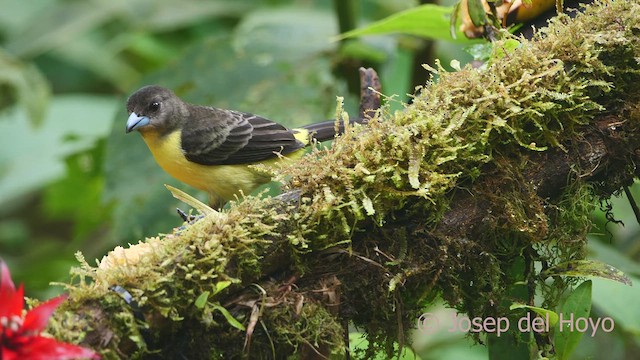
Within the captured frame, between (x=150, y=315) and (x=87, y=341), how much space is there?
6.3 inches

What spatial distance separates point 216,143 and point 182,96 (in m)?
0.61

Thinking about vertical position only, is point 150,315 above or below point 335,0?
below

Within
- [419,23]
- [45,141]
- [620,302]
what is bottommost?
[620,302]

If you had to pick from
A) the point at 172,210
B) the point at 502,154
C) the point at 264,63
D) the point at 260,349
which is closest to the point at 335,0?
the point at 264,63

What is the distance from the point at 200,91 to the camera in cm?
394

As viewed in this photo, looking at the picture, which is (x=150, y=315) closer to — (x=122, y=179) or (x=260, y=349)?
(x=260, y=349)

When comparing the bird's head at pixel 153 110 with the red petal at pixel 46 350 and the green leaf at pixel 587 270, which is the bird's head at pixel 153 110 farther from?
the red petal at pixel 46 350

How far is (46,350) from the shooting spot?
1498 millimetres

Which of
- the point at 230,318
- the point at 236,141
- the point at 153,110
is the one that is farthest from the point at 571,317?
the point at 153,110

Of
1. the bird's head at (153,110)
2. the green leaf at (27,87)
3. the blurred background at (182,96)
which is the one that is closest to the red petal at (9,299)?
the blurred background at (182,96)

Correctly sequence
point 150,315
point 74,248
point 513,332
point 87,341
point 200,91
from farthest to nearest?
point 74,248 < point 200,91 < point 513,332 < point 150,315 < point 87,341

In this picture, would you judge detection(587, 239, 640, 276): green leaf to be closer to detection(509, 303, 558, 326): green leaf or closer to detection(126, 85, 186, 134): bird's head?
detection(509, 303, 558, 326): green leaf

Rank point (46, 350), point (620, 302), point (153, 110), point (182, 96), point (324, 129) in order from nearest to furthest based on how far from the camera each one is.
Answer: point (46, 350)
point (620, 302)
point (324, 129)
point (153, 110)
point (182, 96)

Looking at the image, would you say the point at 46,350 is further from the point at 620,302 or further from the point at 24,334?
the point at 620,302
